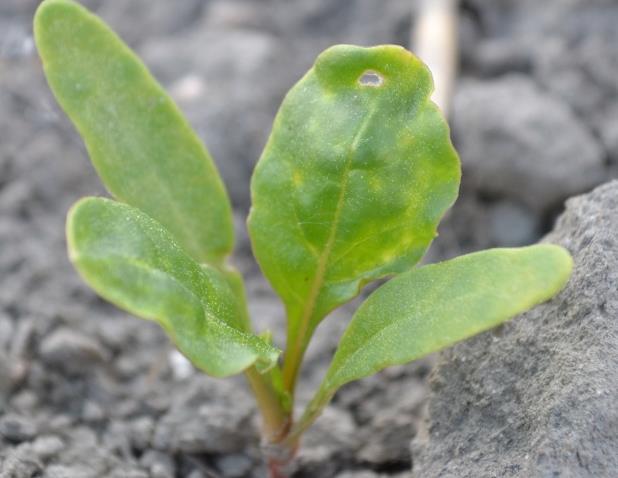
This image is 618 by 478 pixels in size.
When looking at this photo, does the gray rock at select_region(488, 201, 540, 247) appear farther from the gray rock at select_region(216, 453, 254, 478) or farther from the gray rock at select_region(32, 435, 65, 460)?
the gray rock at select_region(32, 435, 65, 460)

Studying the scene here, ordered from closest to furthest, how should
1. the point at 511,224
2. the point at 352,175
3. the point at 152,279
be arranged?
the point at 152,279, the point at 352,175, the point at 511,224

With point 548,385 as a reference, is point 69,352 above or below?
below

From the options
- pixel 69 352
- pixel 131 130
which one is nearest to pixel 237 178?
pixel 69 352

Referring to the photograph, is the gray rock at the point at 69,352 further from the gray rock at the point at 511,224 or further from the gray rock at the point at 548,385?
the gray rock at the point at 511,224

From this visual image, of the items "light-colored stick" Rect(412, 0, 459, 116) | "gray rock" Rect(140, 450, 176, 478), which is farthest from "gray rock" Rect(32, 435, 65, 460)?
"light-colored stick" Rect(412, 0, 459, 116)

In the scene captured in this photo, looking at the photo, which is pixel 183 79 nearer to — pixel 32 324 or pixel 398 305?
pixel 32 324

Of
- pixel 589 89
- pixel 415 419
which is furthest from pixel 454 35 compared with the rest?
pixel 415 419

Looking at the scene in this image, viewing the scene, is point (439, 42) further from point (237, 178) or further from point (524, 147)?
point (237, 178)
